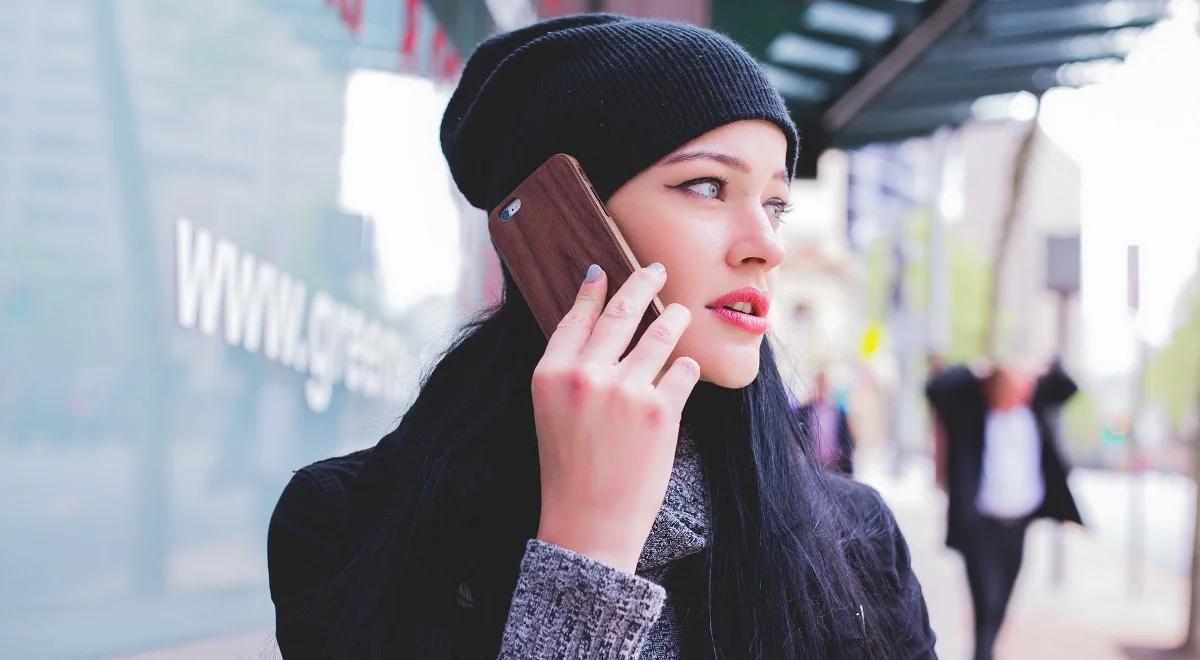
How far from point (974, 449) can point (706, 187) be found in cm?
485

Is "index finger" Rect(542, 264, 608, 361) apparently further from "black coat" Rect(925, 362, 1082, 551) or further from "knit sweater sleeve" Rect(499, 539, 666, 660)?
"black coat" Rect(925, 362, 1082, 551)

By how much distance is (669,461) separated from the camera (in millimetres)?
1335

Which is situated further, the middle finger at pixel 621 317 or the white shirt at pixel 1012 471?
the white shirt at pixel 1012 471

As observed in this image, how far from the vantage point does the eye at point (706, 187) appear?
5.32 feet

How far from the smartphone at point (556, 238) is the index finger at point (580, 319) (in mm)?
28

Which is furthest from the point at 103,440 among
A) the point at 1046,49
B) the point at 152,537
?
the point at 1046,49

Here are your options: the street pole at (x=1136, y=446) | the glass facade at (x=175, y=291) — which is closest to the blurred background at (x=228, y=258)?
the glass facade at (x=175, y=291)

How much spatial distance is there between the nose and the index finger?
7.9 inches

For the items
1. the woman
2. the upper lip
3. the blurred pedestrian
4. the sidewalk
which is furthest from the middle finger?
the sidewalk

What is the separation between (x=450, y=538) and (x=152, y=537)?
3.97 feet

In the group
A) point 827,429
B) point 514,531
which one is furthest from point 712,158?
point 827,429

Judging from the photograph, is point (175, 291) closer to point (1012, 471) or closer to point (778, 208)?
point (778, 208)

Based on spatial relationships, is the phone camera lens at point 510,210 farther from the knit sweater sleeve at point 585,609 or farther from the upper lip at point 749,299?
the knit sweater sleeve at point 585,609

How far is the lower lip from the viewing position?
156cm
